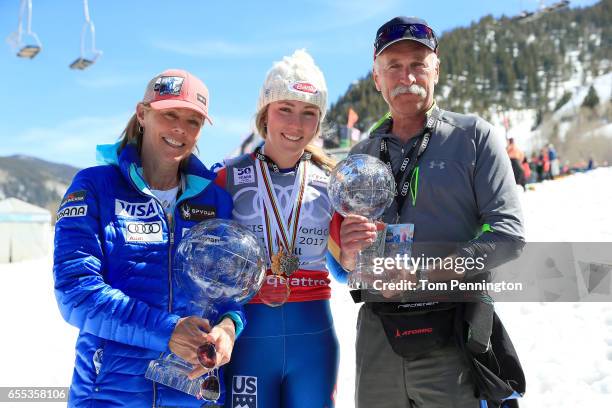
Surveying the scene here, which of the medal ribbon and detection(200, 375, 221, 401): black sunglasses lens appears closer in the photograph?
detection(200, 375, 221, 401): black sunglasses lens

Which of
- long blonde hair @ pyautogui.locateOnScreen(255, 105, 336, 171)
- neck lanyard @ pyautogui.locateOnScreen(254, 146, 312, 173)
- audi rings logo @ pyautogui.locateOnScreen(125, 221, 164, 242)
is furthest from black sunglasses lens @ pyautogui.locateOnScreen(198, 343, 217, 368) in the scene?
long blonde hair @ pyautogui.locateOnScreen(255, 105, 336, 171)

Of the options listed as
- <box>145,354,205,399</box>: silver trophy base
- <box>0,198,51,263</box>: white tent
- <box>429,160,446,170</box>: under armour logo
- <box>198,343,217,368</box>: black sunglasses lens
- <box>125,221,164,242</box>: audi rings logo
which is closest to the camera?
<box>198,343,217,368</box>: black sunglasses lens

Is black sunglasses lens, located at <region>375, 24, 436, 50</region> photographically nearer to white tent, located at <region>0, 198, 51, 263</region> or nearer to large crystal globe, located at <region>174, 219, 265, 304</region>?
large crystal globe, located at <region>174, 219, 265, 304</region>

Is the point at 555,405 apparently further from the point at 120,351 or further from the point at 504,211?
the point at 120,351

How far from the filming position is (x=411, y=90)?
3.03 meters

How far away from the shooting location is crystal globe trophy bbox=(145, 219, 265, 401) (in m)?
2.52

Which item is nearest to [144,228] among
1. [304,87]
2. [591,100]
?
[304,87]

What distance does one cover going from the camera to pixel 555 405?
535 centimetres

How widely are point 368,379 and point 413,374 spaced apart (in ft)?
0.81

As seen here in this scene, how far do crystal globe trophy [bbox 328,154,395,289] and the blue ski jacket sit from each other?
63 centimetres

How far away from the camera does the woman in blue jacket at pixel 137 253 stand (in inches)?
96.0

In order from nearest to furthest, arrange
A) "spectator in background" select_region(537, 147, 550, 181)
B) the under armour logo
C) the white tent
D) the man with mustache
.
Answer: the man with mustache, the under armour logo, the white tent, "spectator in background" select_region(537, 147, 550, 181)

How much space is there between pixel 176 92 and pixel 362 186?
3.27ft

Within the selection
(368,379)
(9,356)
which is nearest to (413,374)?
(368,379)
